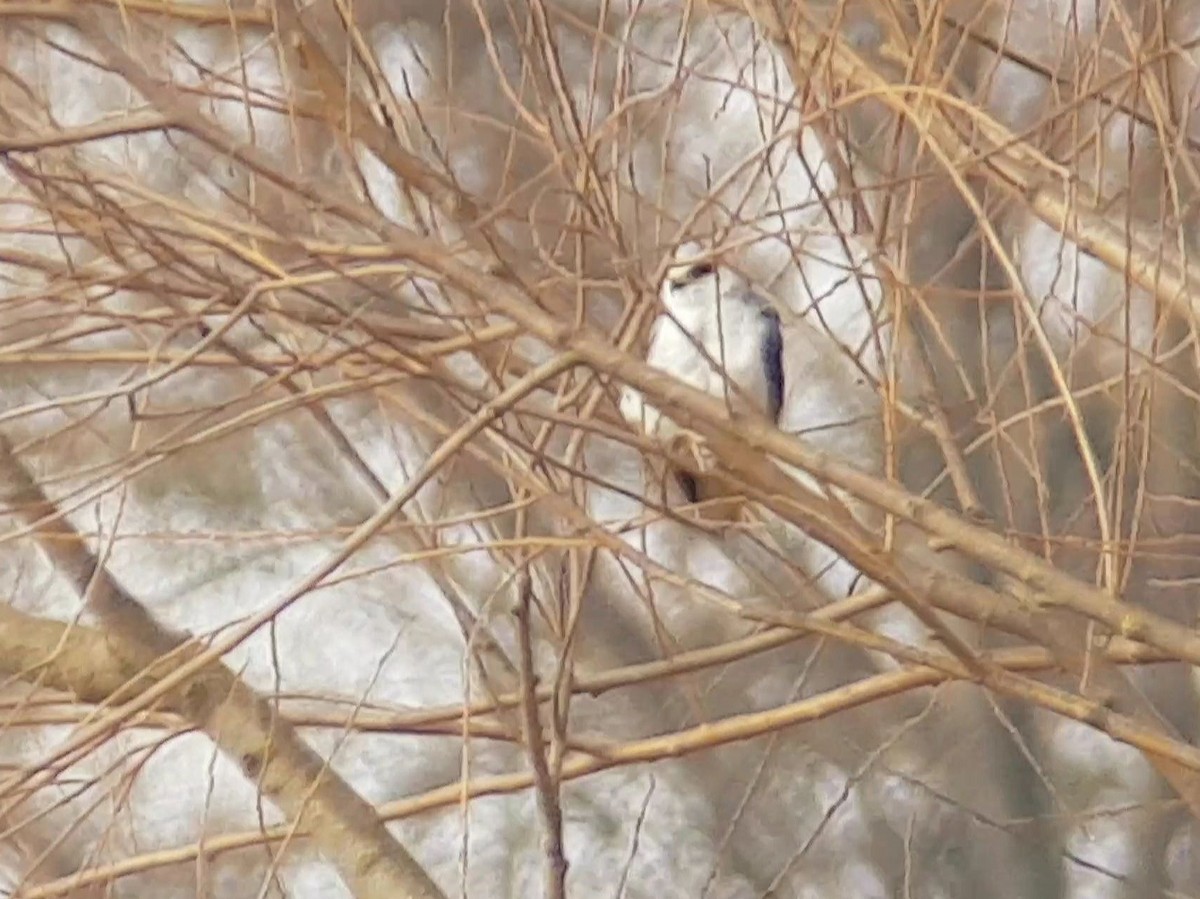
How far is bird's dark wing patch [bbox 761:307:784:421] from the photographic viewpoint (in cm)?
292

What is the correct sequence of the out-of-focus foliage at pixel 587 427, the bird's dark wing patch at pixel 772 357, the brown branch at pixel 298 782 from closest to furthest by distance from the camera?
1. the out-of-focus foliage at pixel 587 427
2. the brown branch at pixel 298 782
3. the bird's dark wing patch at pixel 772 357

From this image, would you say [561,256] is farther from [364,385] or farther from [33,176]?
[33,176]

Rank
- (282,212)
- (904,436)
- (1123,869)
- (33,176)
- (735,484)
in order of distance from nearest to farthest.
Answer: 1. (33,176)
2. (735,484)
3. (282,212)
4. (904,436)
5. (1123,869)

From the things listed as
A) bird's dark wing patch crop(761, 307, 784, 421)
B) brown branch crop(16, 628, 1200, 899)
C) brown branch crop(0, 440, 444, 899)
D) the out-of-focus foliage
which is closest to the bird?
bird's dark wing patch crop(761, 307, 784, 421)

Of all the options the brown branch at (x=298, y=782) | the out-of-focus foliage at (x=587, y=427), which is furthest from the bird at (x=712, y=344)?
the brown branch at (x=298, y=782)

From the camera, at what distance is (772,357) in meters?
2.94

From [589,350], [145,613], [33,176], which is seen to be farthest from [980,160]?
[145,613]

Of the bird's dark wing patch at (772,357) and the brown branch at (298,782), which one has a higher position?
the bird's dark wing patch at (772,357)

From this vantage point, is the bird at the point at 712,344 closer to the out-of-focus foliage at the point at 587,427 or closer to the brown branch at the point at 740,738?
the out-of-focus foliage at the point at 587,427

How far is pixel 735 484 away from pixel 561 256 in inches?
28.9

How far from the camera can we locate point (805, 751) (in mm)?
3658

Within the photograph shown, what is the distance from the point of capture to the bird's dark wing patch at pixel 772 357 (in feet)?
9.59

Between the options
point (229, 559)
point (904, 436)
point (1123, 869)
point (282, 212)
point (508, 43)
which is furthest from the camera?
point (229, 559)

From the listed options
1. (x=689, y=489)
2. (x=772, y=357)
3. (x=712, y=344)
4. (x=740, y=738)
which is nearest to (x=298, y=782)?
(x=740, y=738)
